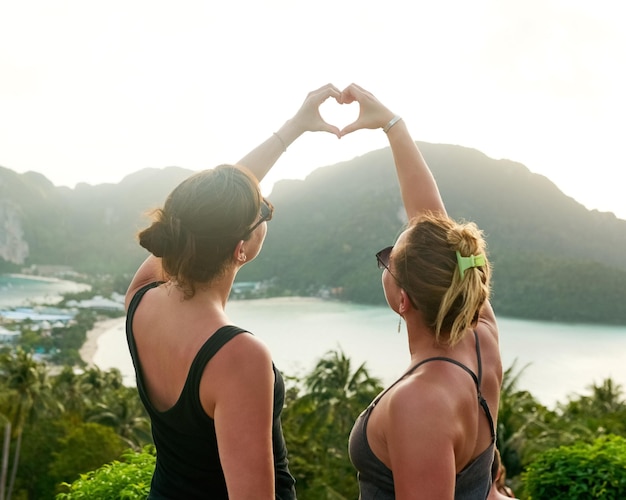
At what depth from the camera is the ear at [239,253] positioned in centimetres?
125

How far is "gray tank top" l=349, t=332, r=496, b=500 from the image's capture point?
1.29 meters

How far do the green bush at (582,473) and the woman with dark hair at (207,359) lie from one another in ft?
22.8

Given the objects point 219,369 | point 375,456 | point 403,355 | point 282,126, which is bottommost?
point 403,355

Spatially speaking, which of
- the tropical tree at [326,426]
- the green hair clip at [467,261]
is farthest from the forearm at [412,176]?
the tropical tree at [326,426]

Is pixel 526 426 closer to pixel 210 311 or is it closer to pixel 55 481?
pixel 55 481

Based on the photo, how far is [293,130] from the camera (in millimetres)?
1887

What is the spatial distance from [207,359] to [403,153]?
895 millimetres

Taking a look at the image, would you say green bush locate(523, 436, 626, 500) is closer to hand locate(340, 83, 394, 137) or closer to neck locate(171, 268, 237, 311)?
hand locate(340, 83, 394, 137)

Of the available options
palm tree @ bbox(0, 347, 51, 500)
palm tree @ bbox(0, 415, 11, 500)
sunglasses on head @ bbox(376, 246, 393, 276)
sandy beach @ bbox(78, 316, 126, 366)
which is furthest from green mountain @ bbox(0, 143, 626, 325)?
sunglasses on head @ bbox(376, 246, 393, 276)

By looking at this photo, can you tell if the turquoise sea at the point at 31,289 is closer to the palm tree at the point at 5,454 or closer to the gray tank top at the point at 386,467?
the palm tree at the point at 5,454

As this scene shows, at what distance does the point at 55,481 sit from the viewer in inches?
993

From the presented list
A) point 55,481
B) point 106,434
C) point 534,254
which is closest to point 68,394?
point 55,481

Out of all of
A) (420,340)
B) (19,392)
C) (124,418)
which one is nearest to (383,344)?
(124,418)

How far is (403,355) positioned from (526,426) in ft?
183
